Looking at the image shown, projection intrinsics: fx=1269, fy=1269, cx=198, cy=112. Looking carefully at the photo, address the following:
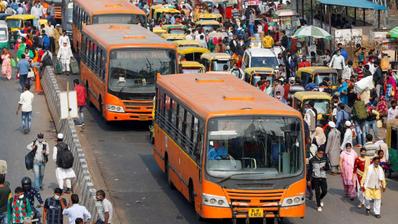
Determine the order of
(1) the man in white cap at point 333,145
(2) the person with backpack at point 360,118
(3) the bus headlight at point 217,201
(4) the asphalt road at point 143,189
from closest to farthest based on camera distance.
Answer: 1. (3) the bus headlight at point 217,201
2. (4) the asphalt road at point 143,189
3. (1) the man in white cap at point 333,145
4. (2) the person with backpack at point 360,118

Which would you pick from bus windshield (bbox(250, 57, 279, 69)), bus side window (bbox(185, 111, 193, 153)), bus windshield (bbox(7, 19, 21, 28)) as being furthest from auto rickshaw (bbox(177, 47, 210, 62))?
Result: bus side window (bbox(185, 111, 193, 153))

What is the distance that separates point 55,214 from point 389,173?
984cm

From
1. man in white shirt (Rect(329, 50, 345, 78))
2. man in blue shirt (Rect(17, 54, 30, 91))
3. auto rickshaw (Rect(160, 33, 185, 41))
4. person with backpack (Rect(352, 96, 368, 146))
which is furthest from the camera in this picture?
auto rickshaw (Rect(160, 33, 185, 41))

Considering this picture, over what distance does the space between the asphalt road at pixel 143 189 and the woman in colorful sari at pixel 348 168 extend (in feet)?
1.11

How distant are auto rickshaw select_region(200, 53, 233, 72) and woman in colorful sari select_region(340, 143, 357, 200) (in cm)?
1608

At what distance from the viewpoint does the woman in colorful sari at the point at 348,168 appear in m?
26.5

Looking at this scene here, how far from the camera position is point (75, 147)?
95.7 ft

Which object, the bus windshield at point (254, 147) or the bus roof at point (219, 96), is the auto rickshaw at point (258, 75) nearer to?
the bus roof at point (219, 96)

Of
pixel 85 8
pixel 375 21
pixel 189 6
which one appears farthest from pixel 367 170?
pixel 189 6

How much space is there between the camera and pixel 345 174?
2675cm

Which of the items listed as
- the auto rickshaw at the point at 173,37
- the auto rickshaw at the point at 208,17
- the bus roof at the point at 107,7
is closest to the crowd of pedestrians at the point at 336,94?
the auto rickshaw at the point at 173,37

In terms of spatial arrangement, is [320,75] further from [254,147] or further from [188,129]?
[254,147]

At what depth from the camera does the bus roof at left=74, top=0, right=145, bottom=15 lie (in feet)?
151

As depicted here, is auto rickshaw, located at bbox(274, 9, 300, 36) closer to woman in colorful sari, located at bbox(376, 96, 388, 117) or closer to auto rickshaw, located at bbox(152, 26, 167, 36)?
auto rickshaw, located at bbox(152, 26, 167, 36)
